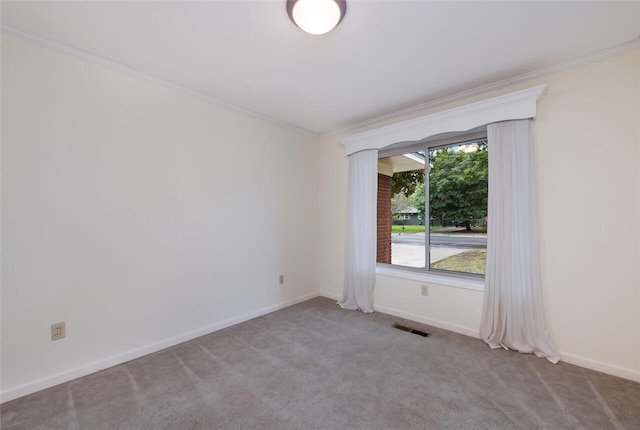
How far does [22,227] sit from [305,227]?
2773mm

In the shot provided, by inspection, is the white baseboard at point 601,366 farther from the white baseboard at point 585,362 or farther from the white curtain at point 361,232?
the white curtain at point 361,232

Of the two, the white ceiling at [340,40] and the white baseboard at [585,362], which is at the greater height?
the white ceiling at [340,40]

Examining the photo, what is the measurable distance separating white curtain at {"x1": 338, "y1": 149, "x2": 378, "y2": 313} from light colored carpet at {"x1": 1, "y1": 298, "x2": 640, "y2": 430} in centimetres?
94

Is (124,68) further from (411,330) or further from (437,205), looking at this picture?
(411,330)

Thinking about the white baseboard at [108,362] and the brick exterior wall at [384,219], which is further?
the brick exterior wall at [384,219]

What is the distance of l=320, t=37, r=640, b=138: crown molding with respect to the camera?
6.70ft

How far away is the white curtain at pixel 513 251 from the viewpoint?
2.32 metres

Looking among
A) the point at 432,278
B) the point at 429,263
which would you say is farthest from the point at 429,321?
the point at 429,263

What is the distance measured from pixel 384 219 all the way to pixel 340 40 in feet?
7.57

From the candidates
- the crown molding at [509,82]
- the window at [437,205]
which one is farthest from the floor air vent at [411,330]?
the crown molding at [509,82]

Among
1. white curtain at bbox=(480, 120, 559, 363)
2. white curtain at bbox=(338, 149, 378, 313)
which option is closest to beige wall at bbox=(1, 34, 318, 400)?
white curtain at bbox=(338, 149, 378, 313)

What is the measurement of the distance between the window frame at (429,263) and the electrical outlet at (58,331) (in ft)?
9.91

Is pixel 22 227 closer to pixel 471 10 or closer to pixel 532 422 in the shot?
pixel 471 10

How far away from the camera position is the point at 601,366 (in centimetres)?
208
